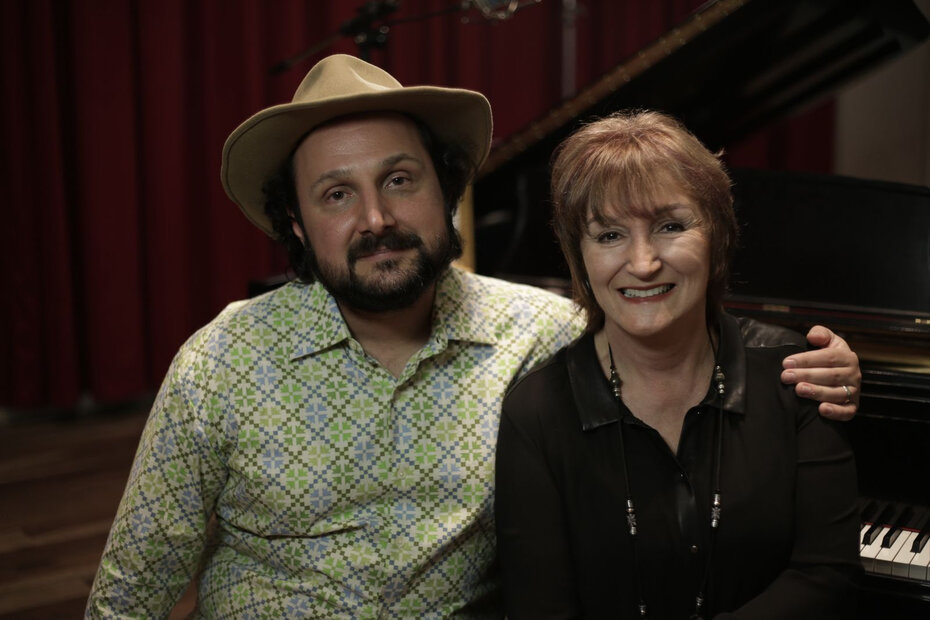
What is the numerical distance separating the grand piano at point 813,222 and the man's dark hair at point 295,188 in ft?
2.05

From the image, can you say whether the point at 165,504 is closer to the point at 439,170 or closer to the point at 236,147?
the point at 236,147

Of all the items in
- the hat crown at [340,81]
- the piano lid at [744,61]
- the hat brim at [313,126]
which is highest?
the piano lid at [744,61]

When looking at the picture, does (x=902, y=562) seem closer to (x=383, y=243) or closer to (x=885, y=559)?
(x=885, y=559)

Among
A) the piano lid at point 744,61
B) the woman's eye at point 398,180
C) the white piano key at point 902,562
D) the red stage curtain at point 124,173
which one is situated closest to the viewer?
the white piano key at point 902,562

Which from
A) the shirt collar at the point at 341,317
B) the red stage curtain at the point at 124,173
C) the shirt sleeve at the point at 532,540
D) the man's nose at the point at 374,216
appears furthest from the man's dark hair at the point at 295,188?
the red stage curtain at the point at 124,173

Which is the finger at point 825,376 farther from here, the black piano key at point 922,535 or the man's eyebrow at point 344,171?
the man's eyebrow at point 344,171

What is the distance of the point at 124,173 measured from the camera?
4.47 m

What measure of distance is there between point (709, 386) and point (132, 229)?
12.2ft

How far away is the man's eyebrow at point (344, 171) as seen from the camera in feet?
5.70

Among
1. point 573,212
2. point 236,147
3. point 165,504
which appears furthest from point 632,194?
point 165,504

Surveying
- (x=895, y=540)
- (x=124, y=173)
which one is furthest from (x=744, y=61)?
(x=124, y=173)

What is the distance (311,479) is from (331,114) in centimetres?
71

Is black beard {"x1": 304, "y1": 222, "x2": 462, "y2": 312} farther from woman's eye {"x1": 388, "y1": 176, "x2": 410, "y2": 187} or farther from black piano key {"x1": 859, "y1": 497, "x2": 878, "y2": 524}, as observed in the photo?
black piano key {"x1": 859, "y1": 497, "x2": 878, "y2": 524}

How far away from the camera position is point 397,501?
1.74 metres
